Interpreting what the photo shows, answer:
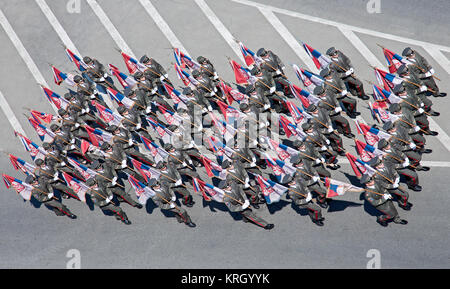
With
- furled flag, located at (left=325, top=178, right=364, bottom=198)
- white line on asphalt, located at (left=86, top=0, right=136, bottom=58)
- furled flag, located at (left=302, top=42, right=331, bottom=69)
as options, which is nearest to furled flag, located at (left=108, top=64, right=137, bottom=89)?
white line on asphalt, located at (left=86, top=0, right=136, bottom=58)

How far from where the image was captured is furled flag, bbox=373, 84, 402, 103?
3891cm

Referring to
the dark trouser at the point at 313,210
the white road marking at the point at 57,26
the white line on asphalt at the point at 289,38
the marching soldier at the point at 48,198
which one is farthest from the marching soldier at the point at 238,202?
the white road marking at the point at 57,26

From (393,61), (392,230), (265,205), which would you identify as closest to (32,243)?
(265,205)

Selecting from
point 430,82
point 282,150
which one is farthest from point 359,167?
point 430,82

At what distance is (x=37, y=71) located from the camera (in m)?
45.1

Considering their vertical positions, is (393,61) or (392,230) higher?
(393,61)

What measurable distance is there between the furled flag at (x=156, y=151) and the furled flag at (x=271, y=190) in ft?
19.7

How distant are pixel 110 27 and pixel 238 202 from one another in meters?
19.8

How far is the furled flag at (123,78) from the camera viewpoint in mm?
41438

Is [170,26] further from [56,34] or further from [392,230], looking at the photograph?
[392,230]

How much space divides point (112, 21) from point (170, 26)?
15.3 feet

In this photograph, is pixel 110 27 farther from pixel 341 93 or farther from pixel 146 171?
pixel 341 93

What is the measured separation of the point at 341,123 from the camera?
127ft
